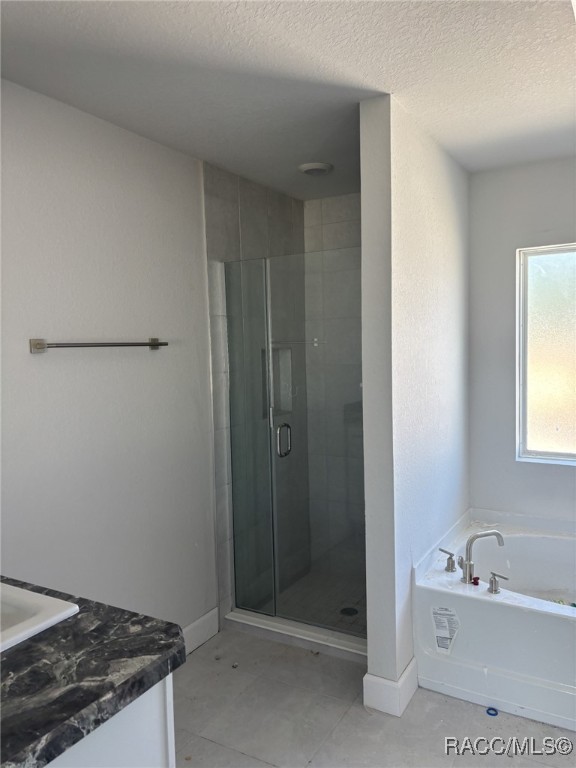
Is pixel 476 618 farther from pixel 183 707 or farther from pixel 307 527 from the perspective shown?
pixel 183 707

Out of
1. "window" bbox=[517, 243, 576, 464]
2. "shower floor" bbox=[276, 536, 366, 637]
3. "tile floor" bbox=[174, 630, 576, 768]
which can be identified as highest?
"window" bbox=[517, 243, 576, 464]

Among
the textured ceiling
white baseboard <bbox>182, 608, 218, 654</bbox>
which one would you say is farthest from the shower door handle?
the textured ceiling

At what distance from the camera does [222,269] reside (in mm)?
3020

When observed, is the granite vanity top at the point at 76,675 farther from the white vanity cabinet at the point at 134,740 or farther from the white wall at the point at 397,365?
the white wall at the point at 397,365

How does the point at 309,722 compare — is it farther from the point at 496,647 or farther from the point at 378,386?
the point at 378,386

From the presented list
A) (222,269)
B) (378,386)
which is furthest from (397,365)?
(222,269)

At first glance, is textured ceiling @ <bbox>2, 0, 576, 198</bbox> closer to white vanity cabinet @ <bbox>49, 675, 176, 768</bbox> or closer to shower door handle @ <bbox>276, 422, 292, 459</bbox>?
shower door handle @ <bbox>276, 422, 292, 459</bbox>

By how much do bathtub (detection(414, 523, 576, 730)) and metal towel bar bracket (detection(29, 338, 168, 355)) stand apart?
58.8 inches

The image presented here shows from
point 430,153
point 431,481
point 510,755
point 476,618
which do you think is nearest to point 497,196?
point 430,153

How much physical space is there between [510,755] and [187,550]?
155 centimetres

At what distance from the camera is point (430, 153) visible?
2.67 m

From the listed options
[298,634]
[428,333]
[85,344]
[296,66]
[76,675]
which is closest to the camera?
[76,675]

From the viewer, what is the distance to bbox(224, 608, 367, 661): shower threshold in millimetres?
2762

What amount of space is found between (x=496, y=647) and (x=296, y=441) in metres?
1.32
